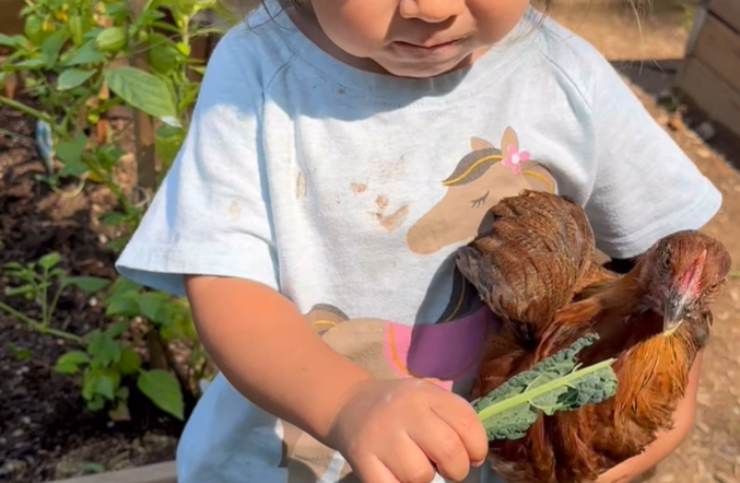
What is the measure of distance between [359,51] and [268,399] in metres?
0.39

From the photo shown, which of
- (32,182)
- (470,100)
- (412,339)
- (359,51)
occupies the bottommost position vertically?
(32,182)

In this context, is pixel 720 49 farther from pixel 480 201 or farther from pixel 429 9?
pixel 429 9

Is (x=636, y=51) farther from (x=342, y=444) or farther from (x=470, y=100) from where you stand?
(x=342, y=444)

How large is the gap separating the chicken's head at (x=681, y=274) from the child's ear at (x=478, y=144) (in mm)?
265

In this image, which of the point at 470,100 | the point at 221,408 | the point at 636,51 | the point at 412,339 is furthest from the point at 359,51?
the point at 636,51

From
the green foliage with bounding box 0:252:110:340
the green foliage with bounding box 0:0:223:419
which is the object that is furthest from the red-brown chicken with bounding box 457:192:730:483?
the green foliage with bounding box 0:252:110:340

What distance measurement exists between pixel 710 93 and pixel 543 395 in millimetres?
Result: 3017

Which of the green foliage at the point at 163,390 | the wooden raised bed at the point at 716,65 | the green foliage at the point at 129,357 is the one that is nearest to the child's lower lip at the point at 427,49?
the green foliage at the point at 129,357

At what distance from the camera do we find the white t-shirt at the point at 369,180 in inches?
49.8

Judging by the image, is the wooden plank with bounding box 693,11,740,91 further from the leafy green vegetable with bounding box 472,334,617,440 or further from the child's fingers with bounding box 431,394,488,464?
the child's fingers with bounding box 431,394,488,464

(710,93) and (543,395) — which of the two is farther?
(710,93)

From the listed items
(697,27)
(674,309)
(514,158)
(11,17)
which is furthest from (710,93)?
(674,309)

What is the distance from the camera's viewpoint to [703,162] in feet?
12.1

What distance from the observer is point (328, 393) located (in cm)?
111
